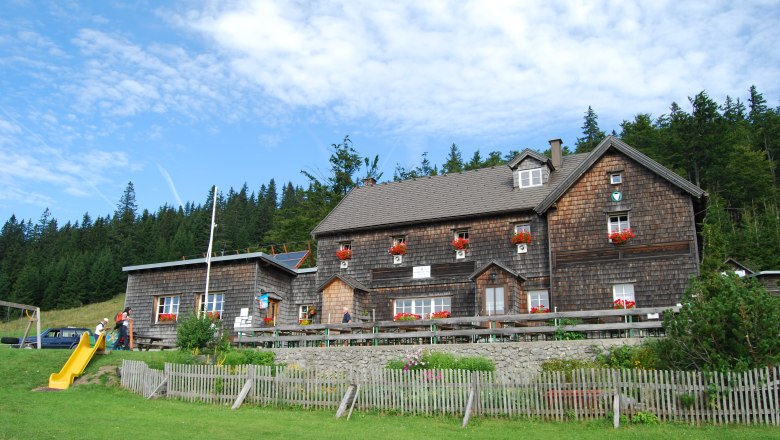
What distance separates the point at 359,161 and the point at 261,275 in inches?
1099

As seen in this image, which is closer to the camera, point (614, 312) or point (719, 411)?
point (719, 411)

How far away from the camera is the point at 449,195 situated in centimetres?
3009

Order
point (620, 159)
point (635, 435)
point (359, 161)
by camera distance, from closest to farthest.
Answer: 1. point (635, 435)
2. point (620, 159)
3. point (359, 161)

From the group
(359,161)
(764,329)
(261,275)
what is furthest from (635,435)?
(359,161)

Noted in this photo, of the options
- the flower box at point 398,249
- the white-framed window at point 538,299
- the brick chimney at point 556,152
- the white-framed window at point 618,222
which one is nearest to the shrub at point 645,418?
the white-framed window at point 538,299

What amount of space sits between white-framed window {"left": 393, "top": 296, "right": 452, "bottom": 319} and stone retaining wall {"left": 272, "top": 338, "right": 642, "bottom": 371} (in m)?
6.07

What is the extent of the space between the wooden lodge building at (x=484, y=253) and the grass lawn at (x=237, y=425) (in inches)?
421

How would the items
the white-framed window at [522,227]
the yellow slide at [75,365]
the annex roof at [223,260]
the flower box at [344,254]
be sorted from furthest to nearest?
the flower box at [344,254] → the annex roof at [223,260] → the white-framed window at [522,227] → the yellow slide at [75,365]

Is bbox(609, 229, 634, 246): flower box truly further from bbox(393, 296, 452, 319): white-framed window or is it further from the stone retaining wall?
bbox(393, 296, 452, 319): white-framed window

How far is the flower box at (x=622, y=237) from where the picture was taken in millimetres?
23844

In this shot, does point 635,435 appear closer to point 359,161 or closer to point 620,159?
point 620,159

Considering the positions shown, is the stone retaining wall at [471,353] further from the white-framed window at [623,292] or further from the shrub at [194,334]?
the white-framed window at [623,292]

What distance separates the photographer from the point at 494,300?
82.3ft

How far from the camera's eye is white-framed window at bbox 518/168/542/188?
27.8 metres
